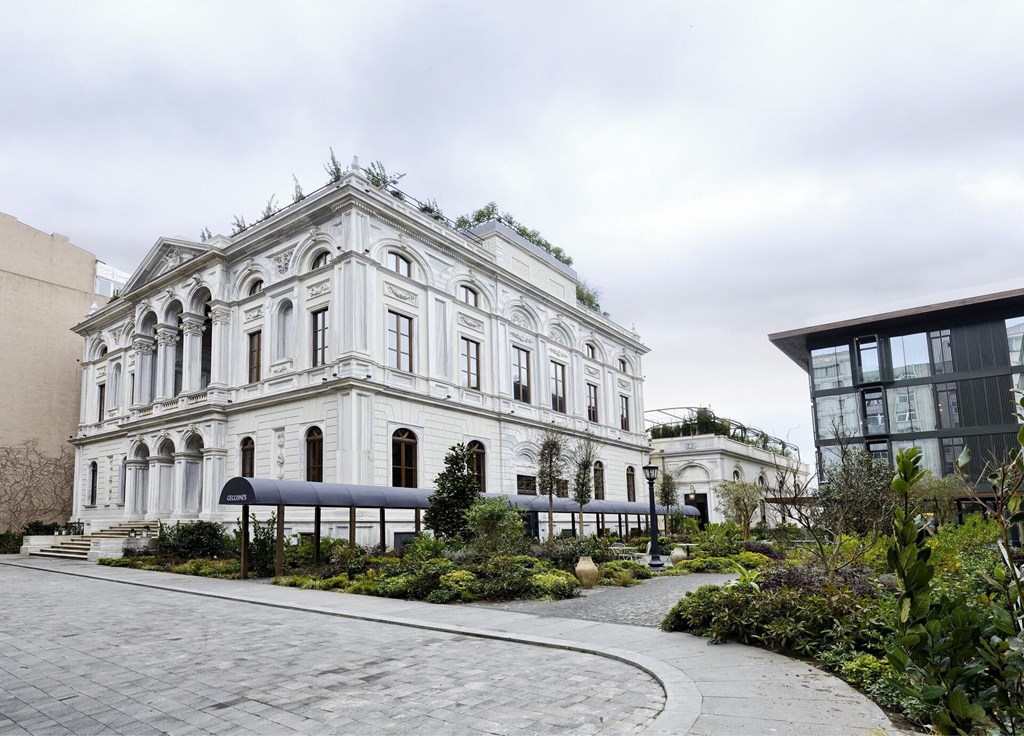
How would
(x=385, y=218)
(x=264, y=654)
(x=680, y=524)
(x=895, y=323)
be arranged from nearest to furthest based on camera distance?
(x=264, y=654) → (x=385, y=218) → (x=680, y=524) → (x=895, y=323)

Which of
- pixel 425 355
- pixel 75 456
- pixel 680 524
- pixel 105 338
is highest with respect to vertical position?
pixel 105 338

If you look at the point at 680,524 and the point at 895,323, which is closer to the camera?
the point at 680,524

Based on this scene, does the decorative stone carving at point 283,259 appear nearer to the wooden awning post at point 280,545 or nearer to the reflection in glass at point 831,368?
the wooden awning post at point 280,545

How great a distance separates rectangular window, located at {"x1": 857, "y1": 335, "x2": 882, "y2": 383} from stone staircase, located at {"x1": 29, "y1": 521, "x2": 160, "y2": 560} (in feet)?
133

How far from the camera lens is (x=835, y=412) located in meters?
45.3

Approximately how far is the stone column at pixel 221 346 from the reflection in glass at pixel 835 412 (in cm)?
3553

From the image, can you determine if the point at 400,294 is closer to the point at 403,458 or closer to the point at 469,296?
the point at 469,296

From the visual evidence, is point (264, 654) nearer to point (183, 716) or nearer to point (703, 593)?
point (183, 716)

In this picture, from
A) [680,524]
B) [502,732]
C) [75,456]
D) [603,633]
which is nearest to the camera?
[502,732]

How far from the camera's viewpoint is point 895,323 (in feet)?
144

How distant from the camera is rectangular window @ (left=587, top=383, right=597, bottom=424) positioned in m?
40.1

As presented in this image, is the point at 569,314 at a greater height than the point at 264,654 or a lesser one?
greater

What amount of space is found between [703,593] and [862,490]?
11665 millimetres

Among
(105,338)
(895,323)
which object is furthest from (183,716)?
(895,323)
